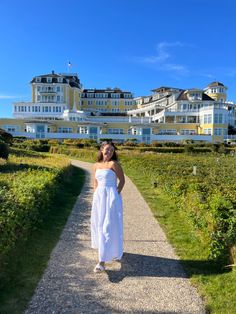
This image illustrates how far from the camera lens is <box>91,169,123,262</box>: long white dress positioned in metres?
5.91

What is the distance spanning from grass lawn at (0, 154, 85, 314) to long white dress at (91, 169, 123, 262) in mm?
1111

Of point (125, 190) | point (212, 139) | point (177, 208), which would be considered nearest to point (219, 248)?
point (177, 208)

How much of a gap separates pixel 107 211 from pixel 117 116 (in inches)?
2652

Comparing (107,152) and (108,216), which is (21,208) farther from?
(107,152)

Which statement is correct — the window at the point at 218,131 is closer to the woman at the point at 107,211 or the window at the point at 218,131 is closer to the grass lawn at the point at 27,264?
the grass lawn at the point at 27,264

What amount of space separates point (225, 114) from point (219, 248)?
62149 mm

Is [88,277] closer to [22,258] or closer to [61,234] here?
[22,258]

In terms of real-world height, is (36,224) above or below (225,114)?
below

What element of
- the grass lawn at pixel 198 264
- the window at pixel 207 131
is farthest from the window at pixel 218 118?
the grass lawn at pixel 198 264

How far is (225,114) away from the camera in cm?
6500

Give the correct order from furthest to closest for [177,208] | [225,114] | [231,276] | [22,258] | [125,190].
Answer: [225,114], [125,190], [177,208], [22,258], [231,276]

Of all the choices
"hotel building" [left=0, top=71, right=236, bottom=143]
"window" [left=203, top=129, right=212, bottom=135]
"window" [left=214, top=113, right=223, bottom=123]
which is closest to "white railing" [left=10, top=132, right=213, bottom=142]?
"hotel building" [left=0, top=71, right=236, bottom=143]

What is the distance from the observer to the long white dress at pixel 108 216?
19.4 ft

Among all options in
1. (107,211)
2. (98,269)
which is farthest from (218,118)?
(98,269)
